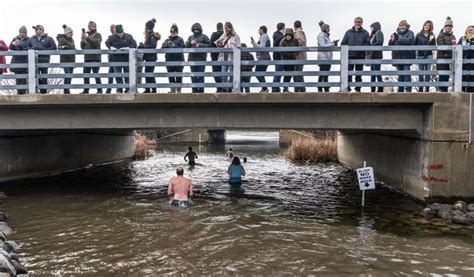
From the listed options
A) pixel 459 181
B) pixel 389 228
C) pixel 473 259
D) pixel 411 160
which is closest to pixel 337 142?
pixel 411 160

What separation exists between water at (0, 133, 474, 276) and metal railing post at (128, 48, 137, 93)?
3.45m

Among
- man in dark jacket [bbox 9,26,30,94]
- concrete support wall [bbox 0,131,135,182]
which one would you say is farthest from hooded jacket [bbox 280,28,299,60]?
concrete support wall [bbox 0,131,135,182]

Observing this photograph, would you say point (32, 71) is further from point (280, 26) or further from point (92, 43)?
point (280, 26)

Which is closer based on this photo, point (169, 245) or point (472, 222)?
point (169, 245)

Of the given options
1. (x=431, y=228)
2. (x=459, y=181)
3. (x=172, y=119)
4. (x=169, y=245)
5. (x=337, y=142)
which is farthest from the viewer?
(x=337, y=142)

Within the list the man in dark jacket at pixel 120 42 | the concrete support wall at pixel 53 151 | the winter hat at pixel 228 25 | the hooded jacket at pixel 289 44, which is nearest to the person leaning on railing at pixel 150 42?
the man in dark jacket at pixel 120 42

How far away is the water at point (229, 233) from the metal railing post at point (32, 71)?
3382mm

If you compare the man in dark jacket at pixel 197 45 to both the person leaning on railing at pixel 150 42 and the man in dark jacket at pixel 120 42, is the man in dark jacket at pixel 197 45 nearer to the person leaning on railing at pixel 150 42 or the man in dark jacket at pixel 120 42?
the person leaning on railing at pixel 150 42

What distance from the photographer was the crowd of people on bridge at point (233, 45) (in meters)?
12.6

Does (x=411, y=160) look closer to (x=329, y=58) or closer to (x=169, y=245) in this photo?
(x=329, y=58)

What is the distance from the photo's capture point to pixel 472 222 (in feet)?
34.4

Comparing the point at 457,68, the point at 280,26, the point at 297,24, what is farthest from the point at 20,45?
the point at 457,68

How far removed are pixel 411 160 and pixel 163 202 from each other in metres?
7.65

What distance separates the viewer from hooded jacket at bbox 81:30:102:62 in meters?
13.6
